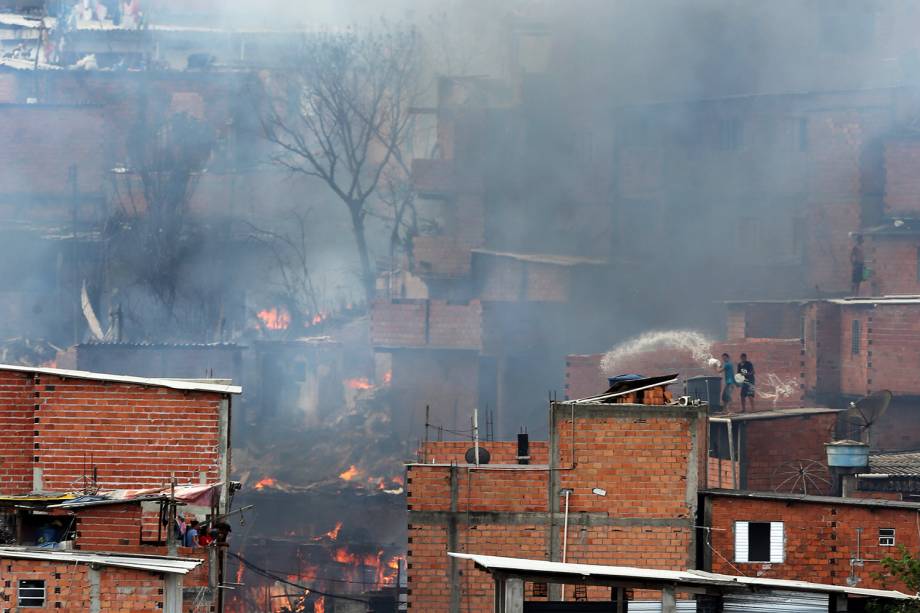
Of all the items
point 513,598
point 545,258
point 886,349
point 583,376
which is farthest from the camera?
point 545,258

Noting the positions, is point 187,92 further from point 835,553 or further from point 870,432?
point 835,553

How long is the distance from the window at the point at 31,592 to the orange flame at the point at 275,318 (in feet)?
101

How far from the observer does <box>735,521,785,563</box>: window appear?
19.9 m

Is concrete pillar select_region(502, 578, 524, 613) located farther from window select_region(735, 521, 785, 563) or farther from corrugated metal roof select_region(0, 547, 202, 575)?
window select_region(735, 521, 785, 563)

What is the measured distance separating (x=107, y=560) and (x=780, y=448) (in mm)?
13626

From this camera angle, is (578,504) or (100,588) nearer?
(100,588)

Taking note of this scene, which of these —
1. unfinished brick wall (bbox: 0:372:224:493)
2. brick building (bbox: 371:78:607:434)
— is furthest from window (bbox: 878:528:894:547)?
brick building (bbox: 371:78:607:434)

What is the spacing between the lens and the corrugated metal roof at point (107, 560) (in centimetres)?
1564

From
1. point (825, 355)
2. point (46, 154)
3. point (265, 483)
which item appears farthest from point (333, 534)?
point (46, 154)

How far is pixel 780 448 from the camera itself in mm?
26453

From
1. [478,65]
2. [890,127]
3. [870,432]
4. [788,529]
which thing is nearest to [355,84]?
[478,65]

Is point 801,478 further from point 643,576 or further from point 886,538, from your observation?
point 643,576

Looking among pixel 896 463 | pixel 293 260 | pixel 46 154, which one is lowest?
pixel 896 463

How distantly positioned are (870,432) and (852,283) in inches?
273
